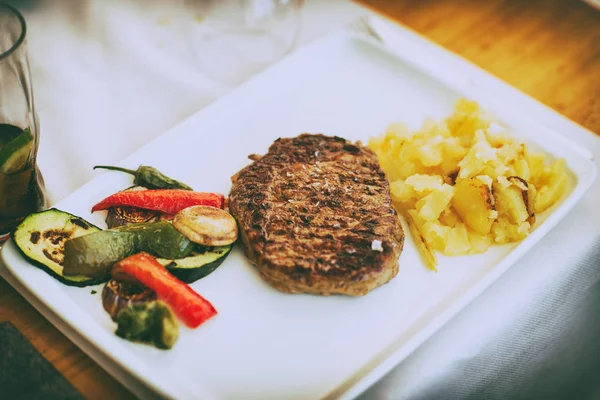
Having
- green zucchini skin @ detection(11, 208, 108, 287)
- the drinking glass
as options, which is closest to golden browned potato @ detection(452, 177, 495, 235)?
green zucchini skin @ detection(11, 208, 108, 287)

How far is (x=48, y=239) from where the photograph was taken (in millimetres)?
2113

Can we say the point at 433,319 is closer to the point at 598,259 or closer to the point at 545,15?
the point at 598,259

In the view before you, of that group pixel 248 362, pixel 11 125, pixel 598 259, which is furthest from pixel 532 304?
pixel 11 125

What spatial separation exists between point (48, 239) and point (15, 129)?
1.49 ft

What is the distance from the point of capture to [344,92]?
3.05m

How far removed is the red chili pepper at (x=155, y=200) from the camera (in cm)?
228

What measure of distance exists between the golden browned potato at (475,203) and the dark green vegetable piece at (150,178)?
113 centimetres

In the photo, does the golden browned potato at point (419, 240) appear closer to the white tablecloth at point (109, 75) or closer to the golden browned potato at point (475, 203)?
the golden browned potato at point (475, 203)

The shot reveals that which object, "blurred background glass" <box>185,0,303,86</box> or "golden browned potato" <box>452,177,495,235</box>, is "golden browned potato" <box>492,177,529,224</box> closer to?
"golden browned potato" <box>452,177,495,235</box>

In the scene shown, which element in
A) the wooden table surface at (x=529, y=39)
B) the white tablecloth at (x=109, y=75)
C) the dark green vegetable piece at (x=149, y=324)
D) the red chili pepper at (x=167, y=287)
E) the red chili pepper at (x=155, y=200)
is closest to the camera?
the dark green vegetable piece at (x=149, y=324)

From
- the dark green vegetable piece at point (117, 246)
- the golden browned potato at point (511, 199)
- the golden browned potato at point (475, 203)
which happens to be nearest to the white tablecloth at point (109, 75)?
the dark green vegetable piece at point (117, 246)

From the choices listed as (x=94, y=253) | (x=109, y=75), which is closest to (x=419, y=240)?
(x=94, y=253)

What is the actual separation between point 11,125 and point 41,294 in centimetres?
67

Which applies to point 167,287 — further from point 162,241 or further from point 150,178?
point 150,178
